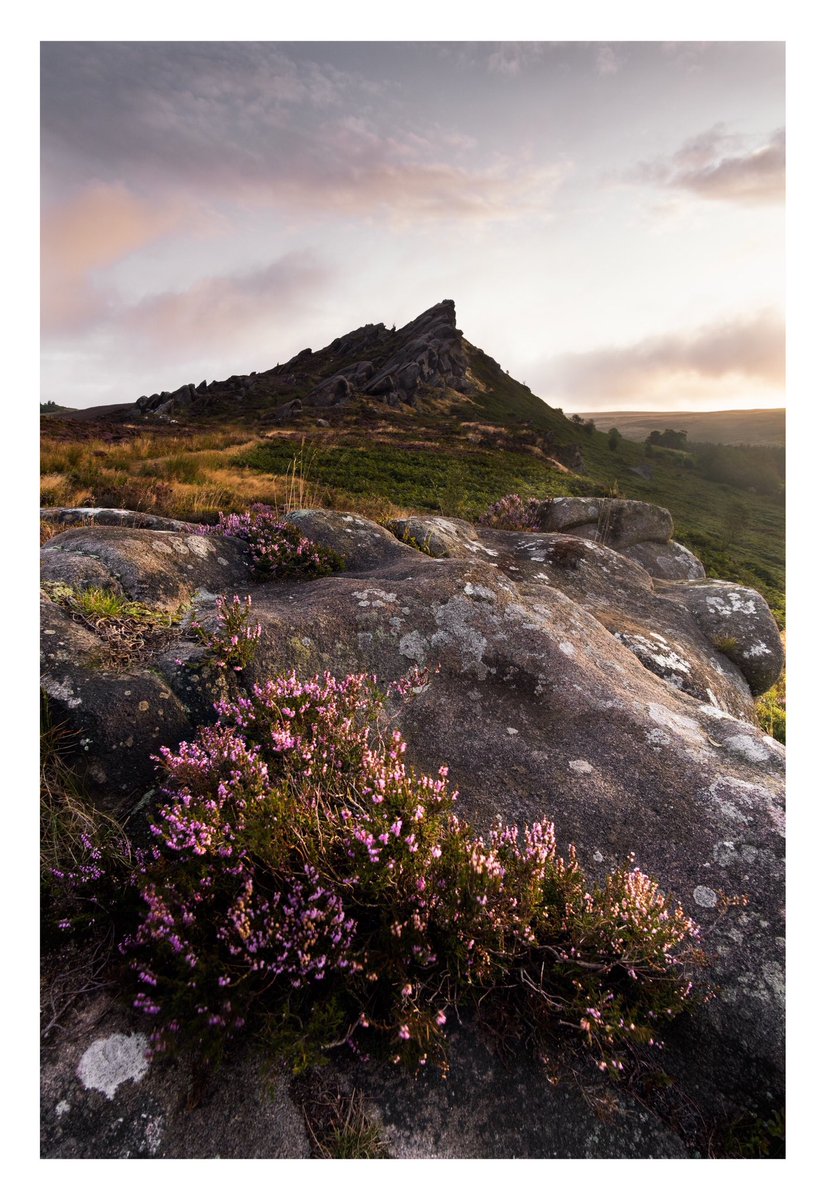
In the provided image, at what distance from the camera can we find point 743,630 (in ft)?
25.1

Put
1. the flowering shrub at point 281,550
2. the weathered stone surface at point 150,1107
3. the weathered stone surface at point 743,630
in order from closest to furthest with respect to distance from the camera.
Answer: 1. the weathered stone surface at point 150,1107
2. the flowering shrub at point 281,550
3. the weathered stone surface at point 743,630

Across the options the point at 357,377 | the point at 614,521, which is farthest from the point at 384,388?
the point at 614,521

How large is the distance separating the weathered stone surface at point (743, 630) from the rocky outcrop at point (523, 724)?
158 centimetres

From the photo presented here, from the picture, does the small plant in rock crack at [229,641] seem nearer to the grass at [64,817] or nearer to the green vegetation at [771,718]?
the grass at [64,817]

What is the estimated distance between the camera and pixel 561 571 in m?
7.95

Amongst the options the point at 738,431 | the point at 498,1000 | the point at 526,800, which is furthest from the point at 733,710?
the point at 738,431

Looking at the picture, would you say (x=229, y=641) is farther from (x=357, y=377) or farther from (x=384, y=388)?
(x=357, y=377)

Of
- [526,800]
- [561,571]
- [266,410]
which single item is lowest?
[526,800]

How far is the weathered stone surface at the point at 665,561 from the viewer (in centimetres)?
1086

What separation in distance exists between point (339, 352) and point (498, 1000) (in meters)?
168

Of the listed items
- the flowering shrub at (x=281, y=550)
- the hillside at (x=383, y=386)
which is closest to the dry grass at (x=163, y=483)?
the flowering shrub at (x=281, y=550)

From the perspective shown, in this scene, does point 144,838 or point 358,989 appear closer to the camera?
point 358,989

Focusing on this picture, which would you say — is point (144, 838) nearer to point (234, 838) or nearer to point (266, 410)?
point (234, 838)

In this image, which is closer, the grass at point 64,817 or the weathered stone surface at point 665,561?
the grass at point 64,817
